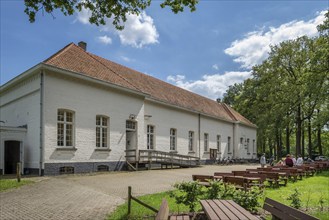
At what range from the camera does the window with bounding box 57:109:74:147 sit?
16688mm

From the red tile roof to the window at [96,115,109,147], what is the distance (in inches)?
93.7

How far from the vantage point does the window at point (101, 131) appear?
1892 centimetres

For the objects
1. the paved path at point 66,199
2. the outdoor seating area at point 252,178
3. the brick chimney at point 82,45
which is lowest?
the paved path at point 66,199

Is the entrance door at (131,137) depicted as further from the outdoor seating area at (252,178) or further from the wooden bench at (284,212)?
the wooden bench at (284,212)

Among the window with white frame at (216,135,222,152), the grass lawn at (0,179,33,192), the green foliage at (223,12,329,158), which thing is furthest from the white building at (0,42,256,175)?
the green foliage at (223,12,329,158)

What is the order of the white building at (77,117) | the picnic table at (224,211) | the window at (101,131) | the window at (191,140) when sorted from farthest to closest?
the window at (191,140)
the window at (101,131)
the white building at (77,117)
the picnic table at (224,211)

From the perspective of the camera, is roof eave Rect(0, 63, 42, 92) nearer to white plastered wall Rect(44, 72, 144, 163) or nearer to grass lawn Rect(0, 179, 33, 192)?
white plastered wall Rect(44, 72, 144, 163)

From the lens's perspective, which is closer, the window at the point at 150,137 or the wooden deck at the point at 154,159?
the wooden deck at the point at 154,159

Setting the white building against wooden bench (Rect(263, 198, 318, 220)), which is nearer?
wooden bench (Rect(263, 198, 318, 220))

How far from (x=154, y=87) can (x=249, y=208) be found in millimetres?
20827

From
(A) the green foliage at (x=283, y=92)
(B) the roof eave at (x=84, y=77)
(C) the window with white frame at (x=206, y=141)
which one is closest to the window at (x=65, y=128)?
(B) the roof eave at (x=84, y=77)

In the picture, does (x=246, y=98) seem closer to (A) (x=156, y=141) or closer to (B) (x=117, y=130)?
(A) (x=156, y=141)

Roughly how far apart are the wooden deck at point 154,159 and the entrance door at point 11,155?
6681mm

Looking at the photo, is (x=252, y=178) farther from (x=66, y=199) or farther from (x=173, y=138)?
(x=173, y=138)
